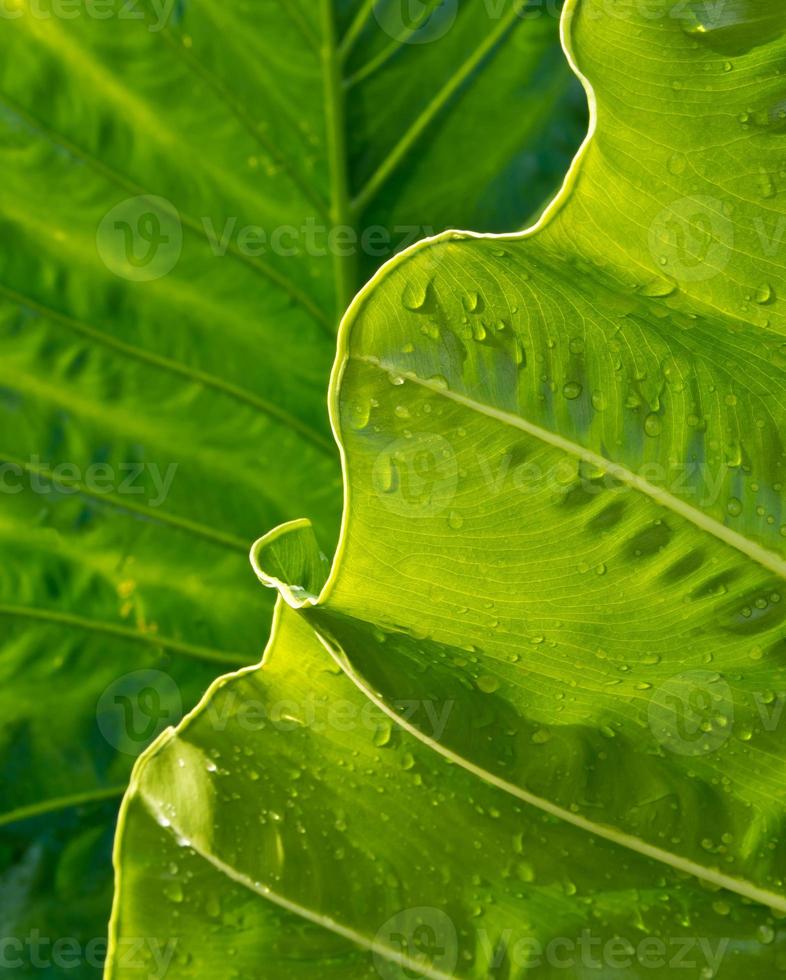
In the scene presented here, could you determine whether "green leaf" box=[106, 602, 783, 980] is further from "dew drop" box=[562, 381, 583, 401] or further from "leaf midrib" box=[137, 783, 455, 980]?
"dew drop" box=[562, 381, 583, 401]

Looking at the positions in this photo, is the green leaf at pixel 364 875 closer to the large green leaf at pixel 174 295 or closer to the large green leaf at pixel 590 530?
the large green leaf at pixel 590 530

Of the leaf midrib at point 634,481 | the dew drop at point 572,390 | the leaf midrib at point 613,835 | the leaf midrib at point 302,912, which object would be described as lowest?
the leaf midrib at point 302,912

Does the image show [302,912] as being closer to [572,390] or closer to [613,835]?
[613,835]

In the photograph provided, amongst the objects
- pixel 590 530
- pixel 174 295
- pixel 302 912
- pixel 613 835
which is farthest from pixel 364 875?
pixel 174 295

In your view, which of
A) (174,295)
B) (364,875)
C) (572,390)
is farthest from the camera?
(174,295)

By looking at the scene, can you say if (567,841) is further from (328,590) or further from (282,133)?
(282,133)

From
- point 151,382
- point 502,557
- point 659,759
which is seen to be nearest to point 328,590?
point 502,557

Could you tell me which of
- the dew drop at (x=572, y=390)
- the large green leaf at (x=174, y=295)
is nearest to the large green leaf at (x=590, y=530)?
the dew drop at (x=572, y=390)
